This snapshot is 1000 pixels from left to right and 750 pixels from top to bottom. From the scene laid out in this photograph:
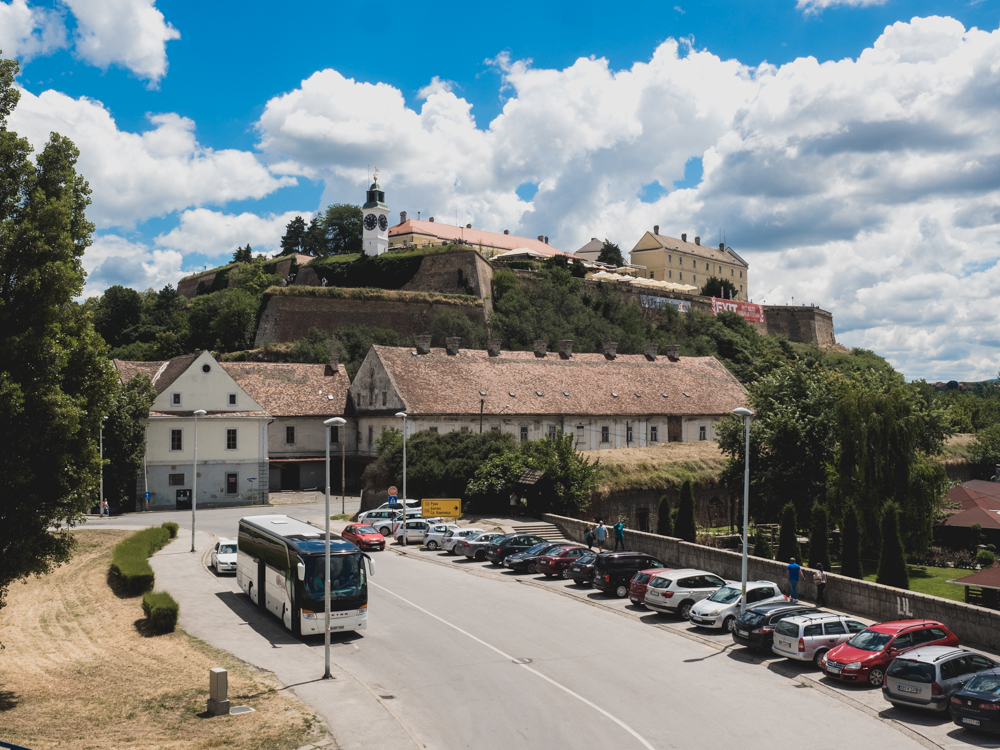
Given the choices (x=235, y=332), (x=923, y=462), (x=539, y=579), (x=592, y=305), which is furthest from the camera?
(x=592, y=305)

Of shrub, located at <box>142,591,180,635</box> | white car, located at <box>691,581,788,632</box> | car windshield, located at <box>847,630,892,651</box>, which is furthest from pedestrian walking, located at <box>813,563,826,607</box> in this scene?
shrub, located at <box>142,591,180,635</box>

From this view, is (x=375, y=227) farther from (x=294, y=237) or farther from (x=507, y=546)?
(x=507, y=546)

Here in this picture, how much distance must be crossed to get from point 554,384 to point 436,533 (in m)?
24.6

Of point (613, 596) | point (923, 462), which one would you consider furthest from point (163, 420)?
point (923, 462)

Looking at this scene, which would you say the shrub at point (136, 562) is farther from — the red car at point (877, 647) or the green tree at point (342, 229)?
the green tree at point (342, 229)

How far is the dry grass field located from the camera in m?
13.9

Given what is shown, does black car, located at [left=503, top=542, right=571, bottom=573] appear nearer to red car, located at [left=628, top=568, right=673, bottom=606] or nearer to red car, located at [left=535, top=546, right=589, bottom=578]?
red car, located at [left=535, top=546, right=589, bottom=578]

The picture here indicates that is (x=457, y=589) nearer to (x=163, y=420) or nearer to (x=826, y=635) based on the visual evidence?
(x=826, y=635)

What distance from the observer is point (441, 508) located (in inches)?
1604

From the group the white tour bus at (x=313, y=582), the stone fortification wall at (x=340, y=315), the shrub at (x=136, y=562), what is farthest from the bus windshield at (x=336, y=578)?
the stone fortification wall at (x=340, y=315)

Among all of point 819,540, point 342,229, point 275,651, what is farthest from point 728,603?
point 342,229

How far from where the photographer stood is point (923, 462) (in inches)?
1390

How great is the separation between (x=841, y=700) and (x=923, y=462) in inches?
858

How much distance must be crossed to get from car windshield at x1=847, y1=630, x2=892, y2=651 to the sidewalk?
10.5 m
